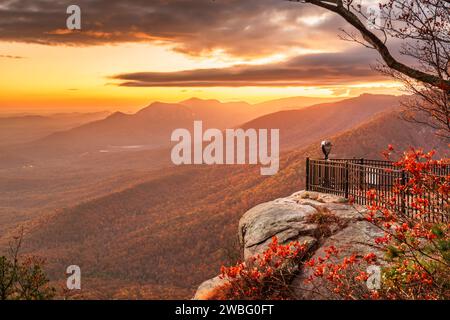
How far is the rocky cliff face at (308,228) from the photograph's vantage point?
9631 mm

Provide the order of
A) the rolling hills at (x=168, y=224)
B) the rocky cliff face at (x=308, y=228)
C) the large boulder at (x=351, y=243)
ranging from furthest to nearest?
the rolling hills at (x=168, y=224) → the rocky cliff face at (x=308, y=228) → the large boulder at (x=351, y=243)

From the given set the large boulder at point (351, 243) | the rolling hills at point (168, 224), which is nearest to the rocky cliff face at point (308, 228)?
the large boulder at point (351, 243)

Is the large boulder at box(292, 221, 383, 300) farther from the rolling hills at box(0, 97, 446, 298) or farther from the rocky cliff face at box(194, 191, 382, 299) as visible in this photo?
the rolling hills at box(0, 97, 446, 298)

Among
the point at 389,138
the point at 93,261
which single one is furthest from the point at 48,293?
the point at 389,138

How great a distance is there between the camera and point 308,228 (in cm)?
1065

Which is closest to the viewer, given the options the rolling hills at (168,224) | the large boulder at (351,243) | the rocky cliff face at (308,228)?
the large boulder at (351,243)

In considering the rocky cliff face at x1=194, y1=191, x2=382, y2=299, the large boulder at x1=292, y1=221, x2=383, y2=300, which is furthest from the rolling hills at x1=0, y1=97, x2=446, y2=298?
the large boulder at x1=292, y1=221, x2=383, y2=300

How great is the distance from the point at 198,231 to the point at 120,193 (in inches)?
2079

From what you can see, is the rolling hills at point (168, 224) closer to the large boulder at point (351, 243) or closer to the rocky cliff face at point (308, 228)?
the rocky cliff face at point (308, 228)

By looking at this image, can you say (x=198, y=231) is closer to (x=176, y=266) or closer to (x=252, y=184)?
(x=176, y=266)

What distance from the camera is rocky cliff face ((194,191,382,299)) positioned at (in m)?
9.63

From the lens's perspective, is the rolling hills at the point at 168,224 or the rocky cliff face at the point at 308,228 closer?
the rocky cliff face at the point at 308,228

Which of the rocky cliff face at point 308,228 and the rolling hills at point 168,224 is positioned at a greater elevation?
the rocky cliff face at point 308,228

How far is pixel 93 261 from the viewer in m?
101
